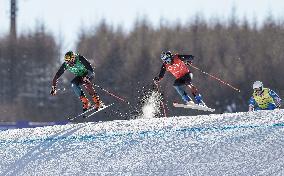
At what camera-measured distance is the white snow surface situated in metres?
7.86

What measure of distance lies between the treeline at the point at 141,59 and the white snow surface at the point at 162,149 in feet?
80.9

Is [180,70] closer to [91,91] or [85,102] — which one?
[91,91]

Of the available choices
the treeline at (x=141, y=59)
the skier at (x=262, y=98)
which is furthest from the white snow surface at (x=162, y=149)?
the treeline at (x=141, y=59)

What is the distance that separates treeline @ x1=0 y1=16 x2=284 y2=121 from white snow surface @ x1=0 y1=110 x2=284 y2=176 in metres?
24.6

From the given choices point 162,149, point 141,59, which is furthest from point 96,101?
point 141,59

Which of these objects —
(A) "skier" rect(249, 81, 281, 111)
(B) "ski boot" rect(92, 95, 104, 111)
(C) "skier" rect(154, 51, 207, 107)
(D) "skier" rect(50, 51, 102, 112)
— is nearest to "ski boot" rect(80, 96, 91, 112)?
(D) "skier" rect(50, 51, 102, 112)

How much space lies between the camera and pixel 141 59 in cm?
3853

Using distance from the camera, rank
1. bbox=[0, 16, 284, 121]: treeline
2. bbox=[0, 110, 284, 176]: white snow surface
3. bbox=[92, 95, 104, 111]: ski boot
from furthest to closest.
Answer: bbox=[0, 16, 284, 121]: treeline → bbox=[92, 95, 104, 111]: ski boot → bbox=[0, 110, 284, 176]: white snow surface

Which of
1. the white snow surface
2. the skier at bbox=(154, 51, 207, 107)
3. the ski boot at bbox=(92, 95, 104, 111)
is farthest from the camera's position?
the ski boot at bbox=(92, 95, 104, 111)

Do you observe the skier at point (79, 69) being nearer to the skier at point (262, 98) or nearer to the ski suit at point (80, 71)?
the ski suit at point (80, 71)

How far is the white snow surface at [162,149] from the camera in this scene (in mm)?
7859

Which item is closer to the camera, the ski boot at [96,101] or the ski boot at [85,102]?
the ski boot at [85,102]

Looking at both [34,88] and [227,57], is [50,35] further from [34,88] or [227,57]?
[227,57]

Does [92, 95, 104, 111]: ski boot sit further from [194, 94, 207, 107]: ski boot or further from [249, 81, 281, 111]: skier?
[249, 81, 281, 111]: skier
